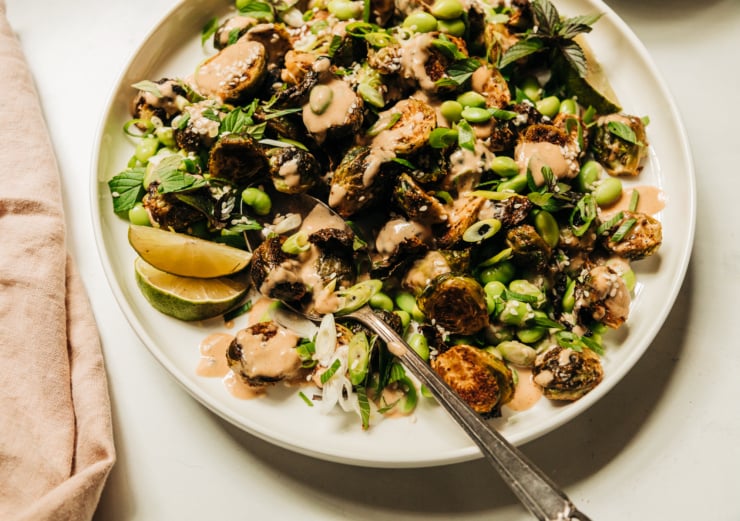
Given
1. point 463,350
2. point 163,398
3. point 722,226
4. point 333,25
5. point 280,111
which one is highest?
point 333,25

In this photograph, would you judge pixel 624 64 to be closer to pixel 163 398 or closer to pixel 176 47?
pixel 176 47

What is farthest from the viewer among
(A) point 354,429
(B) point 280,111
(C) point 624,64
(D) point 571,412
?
(C) point 624,64

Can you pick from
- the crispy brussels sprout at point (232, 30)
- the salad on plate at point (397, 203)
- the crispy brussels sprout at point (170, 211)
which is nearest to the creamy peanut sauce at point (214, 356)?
the salad on plate at point (397, 203)

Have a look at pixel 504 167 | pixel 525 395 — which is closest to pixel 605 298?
pixel 525 395

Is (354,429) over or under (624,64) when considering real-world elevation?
under

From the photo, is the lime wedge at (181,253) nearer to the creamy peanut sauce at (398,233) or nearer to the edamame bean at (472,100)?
the creamy peanut sauce at (398,233)

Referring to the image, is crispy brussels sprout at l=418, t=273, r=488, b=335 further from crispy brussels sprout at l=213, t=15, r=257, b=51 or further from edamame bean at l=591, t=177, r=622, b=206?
crispy brussels sprout at l=213, t=15, r=257, b=51

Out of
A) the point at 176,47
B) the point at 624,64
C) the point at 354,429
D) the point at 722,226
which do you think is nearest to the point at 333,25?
the point at 176,47
